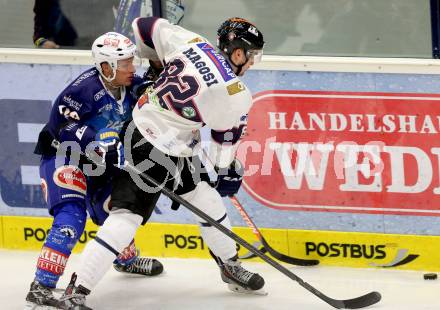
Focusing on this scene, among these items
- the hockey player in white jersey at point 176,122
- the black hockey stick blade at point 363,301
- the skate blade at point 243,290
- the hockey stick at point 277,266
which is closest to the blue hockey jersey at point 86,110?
the hockey player in white jersey at point 176,122

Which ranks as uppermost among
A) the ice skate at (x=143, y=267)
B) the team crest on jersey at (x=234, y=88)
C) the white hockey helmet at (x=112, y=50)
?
the white hockey helmet at (x=112, y=50)

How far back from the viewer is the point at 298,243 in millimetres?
5246

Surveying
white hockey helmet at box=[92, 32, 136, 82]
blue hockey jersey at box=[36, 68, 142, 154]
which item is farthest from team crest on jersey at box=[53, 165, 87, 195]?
white hockey helmet at box=[92, 32, 136, 82]

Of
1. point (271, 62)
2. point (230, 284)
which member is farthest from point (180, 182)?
point (271, 62)

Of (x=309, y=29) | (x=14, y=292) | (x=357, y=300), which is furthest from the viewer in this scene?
(x=309, y=29)

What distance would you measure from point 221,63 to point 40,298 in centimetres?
120

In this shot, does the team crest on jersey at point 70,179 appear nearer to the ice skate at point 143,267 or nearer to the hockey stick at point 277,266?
the hockey stick at point 277,266

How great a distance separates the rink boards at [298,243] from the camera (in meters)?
5.09

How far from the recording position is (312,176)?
5.20 metres

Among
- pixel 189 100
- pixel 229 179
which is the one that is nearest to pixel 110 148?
pixel 189 100

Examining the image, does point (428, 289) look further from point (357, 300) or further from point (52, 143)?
point (52, 143)

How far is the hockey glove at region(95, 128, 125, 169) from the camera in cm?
447

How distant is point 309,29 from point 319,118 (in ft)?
1.59

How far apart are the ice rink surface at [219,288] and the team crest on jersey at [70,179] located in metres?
0.53
